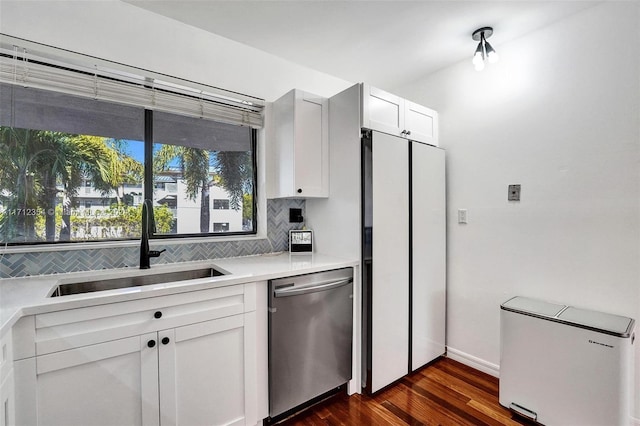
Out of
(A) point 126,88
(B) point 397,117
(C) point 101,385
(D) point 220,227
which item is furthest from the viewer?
(D) point 220,227

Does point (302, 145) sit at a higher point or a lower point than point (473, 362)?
higher

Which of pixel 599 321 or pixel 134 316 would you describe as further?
pixel 599 321

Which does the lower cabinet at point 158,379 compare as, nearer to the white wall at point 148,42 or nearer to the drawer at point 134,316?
the drawer at point 134,316

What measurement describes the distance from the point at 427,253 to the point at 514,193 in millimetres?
752

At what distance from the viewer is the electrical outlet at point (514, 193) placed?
7.08 feet

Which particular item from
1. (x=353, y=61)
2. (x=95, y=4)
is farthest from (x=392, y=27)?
(x=95, y=4)

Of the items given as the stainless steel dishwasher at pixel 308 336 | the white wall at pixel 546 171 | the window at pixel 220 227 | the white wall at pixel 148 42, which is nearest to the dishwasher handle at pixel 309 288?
the stainless steel dishwasher at pixel 308 336

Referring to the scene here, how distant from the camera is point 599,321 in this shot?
1.66m

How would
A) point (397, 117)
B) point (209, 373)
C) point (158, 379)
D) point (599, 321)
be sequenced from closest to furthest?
point (158, 379), point (209, 373), point (599, 321), point (397, 117)

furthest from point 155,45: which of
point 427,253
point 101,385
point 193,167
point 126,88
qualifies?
point 427,253

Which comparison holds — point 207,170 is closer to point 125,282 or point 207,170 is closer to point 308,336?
point 125,282

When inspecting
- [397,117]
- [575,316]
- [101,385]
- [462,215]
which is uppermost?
[397,117]

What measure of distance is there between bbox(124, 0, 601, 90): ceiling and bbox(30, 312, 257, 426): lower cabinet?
1885mm

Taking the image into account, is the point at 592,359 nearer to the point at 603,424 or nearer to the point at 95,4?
the point at 603,424
